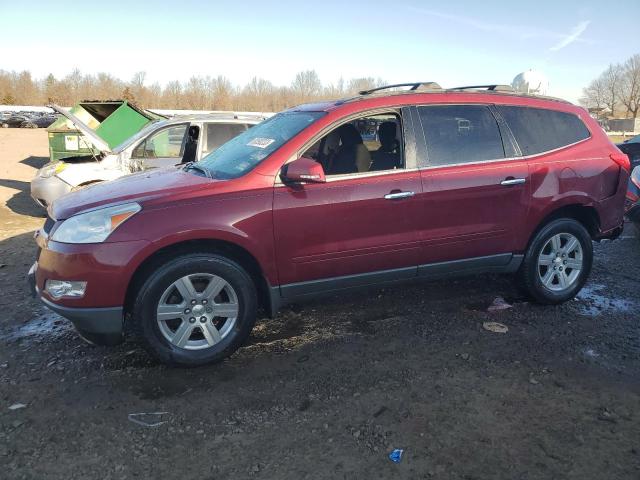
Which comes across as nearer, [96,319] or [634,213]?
[96,319]

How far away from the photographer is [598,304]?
4684 millimetres

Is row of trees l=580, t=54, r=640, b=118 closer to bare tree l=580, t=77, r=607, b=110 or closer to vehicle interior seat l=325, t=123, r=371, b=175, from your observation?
bare tree l=580, t=77, r=607, b=110

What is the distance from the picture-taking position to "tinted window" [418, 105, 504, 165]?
13.2 ft

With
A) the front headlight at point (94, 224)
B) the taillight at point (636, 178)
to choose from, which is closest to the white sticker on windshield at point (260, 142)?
the front headlight at point (94, 224)

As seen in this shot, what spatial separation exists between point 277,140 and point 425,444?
2.41m

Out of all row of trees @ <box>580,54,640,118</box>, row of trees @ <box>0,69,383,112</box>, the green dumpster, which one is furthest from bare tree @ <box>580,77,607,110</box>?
the green dumpster

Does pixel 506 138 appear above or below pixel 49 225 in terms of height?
above

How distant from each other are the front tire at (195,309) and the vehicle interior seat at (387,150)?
1.40m

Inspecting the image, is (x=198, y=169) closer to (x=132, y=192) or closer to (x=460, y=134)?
(x=132, y=192)

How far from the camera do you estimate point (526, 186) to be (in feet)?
13.8

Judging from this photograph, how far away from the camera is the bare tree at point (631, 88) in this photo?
9575cm

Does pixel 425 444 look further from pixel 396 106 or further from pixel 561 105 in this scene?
pixel 561 105

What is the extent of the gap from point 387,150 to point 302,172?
0.98 metres

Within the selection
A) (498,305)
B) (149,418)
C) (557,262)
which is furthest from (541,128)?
(149,418)
